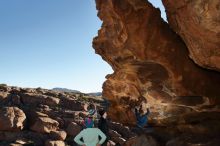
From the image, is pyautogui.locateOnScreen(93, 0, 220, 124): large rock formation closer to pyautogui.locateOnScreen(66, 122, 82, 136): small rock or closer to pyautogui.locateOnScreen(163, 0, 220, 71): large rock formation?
Answer: pyautogui.locateOnScreen(163, 0, 220, 71): large rock formation

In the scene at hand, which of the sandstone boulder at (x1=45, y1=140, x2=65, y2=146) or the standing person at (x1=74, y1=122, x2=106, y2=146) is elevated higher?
the standing person at (x1=74, y1=122, x2=106, y2=146)

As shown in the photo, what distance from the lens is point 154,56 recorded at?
1730 cm

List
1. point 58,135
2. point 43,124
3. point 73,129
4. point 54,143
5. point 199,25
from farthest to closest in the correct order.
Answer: point 73,129
point 43,124
point 58,135
point 54,143
point 199,25

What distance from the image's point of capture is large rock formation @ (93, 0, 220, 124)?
1705cm

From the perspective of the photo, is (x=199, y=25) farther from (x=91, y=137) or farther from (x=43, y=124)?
(x=43, y=124)

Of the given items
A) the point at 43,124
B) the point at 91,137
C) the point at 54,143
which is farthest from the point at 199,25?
the point at 43,124

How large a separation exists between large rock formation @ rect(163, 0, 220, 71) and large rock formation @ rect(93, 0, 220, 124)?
1.11 metres

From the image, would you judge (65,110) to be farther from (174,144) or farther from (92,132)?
(92,132)

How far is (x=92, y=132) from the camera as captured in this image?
9430mm

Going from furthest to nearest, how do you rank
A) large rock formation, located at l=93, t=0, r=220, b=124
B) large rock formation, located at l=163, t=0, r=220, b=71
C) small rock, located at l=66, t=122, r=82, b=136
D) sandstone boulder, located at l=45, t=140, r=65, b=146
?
small rock, located at l=66, t=122, r=82, b=136, sandstone boulder, located at l=45, t=140, r=65, b=146, large rock formation, located at l=93, t=0, r=220, b=124, large rock formation, located at l=163, t=0, r=220, b=71

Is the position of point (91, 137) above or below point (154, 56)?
below

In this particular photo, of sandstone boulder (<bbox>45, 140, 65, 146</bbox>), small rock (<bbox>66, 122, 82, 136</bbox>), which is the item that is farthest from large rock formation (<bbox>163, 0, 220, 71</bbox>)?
small rock (<bbox>66, 122, 82, 136</bbox>)

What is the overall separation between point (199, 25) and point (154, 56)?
178 inches

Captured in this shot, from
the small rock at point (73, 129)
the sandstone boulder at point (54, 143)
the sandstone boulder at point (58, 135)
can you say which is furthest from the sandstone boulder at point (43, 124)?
the sandstone boulder at point (54, 143)
